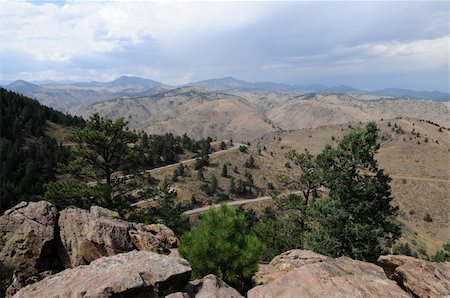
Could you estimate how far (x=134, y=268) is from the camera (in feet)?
42.1

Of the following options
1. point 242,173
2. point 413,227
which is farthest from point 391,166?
→ point 242,173

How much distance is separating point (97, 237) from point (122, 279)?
24.2ft

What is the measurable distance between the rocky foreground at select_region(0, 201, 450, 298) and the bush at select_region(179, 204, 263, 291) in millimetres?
1459

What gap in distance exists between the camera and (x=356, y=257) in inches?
1016

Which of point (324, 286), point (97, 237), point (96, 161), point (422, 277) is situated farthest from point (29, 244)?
point (422, 277)

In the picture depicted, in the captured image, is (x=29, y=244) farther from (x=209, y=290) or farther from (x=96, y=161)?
(x=96, y=161)

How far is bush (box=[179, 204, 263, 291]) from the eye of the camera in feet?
52.9

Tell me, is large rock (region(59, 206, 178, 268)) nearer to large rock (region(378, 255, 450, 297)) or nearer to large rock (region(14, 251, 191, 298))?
large rock (region(14, 251, 191, 298))

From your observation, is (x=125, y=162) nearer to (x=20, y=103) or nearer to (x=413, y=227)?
(x=413, y=227)

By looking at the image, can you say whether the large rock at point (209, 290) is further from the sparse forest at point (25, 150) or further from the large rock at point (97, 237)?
the sparse forest at point (25, 150)

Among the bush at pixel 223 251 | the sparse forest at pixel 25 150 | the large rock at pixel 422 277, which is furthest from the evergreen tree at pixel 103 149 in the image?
the large rock at pixel 422 277

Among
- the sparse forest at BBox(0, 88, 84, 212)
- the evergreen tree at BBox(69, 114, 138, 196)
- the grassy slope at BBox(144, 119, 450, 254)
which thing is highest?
the evergreen tree at BBox(69, 114, 138, 196)

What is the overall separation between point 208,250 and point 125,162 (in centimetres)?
2004

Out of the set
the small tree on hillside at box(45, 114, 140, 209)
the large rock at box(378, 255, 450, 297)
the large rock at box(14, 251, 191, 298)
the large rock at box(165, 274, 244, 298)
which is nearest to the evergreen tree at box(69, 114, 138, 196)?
the small tree on hillside at box(45, 114, 140, 209)
